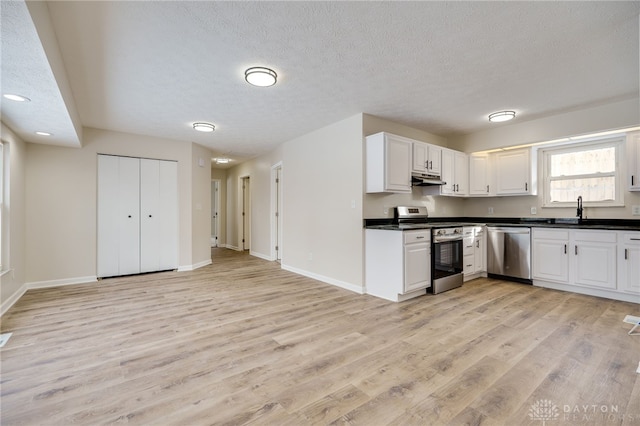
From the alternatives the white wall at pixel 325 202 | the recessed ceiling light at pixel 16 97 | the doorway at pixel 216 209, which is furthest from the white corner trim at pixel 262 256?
the recessed ceiling light at pixel 16 97

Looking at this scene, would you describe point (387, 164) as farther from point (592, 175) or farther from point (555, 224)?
point (592, 175)

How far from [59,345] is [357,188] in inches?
136

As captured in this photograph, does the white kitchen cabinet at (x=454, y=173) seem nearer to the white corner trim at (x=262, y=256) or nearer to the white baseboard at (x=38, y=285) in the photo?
the white corner trim at (x=262, y=256)

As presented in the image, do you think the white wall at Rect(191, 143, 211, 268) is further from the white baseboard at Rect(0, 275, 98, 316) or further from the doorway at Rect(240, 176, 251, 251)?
the doorway at Rect(240, 176, 251, 251)

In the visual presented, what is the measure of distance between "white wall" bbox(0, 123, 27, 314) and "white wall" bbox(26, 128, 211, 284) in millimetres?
146

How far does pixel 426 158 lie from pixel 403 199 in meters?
0.71

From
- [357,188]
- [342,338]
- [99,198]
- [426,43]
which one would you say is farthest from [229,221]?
[426,43]

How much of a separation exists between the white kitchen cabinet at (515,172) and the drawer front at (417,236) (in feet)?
6.93

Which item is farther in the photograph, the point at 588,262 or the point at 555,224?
the point at 555,224

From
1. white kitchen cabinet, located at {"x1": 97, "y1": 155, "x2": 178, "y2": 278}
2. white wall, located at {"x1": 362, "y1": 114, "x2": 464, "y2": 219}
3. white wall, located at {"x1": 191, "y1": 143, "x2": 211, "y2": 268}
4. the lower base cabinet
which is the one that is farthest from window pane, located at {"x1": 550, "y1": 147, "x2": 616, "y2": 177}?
white kitchen cabinet, located at {"x1": 97, "y1": 155, "x2": 178, "y2": 278}

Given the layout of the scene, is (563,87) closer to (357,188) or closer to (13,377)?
(357,188)

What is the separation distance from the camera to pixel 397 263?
3.52 m

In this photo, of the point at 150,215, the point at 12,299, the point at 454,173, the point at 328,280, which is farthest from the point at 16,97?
the point at 454,173

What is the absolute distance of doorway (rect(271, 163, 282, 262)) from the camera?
6.31 m
